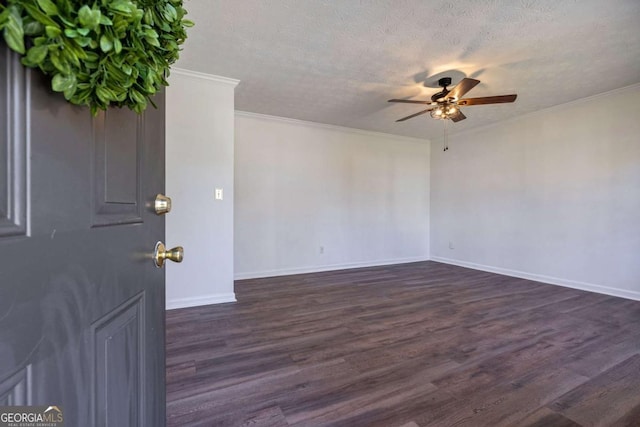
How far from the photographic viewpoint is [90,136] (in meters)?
0.54

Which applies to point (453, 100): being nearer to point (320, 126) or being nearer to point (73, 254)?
point (320, 126)

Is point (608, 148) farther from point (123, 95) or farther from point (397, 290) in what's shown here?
point (123, 95)

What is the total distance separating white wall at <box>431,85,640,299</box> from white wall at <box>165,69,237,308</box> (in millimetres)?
4163

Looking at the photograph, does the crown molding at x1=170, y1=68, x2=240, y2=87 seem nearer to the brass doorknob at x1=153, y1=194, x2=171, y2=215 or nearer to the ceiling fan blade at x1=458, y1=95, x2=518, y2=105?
A: the ceiling fan blade at x1=458, y1=95, x2=518, y2=105

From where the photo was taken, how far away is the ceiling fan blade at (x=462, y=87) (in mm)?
2439

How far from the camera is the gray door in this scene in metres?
0.38

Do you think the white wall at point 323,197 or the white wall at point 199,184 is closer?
the white wall at point 199,184

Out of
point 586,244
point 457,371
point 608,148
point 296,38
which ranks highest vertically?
point 296,38

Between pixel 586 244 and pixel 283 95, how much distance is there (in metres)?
4.32

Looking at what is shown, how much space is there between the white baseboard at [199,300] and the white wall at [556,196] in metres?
4.18

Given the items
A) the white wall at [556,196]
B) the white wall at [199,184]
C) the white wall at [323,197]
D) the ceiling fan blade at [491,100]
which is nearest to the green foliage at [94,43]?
the white wall at [199,184]

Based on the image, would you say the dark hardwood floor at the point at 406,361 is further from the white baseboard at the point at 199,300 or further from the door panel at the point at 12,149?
the door panel at the point at 12,149

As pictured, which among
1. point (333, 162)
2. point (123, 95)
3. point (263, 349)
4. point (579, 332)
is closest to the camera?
point (123, 95)

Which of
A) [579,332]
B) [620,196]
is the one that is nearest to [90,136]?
[579,332]
